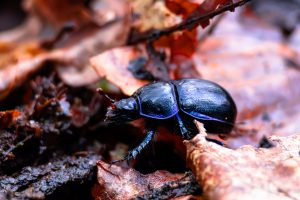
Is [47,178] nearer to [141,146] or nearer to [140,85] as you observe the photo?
[141,146]

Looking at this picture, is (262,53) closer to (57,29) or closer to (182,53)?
(182,53)

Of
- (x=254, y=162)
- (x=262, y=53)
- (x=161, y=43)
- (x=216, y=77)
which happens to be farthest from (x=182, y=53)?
(x=254, y=162)

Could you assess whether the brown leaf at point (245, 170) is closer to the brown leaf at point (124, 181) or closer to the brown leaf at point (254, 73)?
the brown leaf at point (124, 181)

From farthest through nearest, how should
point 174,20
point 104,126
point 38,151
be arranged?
1. point 174,20
2. point 104,126
3. point 38,151

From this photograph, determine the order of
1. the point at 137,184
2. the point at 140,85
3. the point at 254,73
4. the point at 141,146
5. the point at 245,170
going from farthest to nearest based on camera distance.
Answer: the point at 254,73
the point at 140,85
the point at 141,146
the point at 137,184
the point at 245,170

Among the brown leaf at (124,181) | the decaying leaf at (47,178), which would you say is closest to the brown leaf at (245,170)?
the brown leaf at (124,181)

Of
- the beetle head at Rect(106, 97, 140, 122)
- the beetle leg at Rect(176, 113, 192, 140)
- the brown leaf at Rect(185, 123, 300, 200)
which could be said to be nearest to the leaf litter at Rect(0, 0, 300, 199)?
the brown leaf at Rect(185, 123, 300, 200)

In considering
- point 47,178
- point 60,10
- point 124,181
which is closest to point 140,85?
point 124,181
